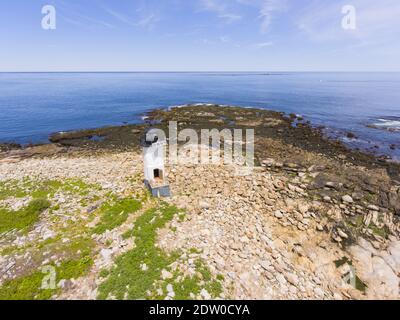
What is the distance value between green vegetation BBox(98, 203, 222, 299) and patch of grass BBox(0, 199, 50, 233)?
6499 mm

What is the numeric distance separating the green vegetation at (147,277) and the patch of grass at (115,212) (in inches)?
60.5

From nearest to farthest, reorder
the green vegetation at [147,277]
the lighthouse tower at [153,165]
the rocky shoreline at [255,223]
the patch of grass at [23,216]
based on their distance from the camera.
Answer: the green vegetation at [147,277], the rocky shoreline at [255,223], the patch of grass at [23,216], the lighthouse tower at [153,165]

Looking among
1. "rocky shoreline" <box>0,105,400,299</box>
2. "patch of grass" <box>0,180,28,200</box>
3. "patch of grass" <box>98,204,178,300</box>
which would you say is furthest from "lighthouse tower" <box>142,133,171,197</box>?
"patch of grass" <box>0,180,28,200</box>

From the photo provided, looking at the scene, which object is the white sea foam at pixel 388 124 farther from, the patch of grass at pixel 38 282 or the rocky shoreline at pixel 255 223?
the patch of grass at pixel 38 282

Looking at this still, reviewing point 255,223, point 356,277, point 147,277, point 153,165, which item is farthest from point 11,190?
point 356,277

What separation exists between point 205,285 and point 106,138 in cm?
2774

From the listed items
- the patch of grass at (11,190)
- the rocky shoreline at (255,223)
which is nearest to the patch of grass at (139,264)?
the rocky shoreline at (255,223)

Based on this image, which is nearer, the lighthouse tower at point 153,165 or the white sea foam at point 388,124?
the lighthouse tower at point 153,165

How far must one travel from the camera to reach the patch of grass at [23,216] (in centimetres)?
1252

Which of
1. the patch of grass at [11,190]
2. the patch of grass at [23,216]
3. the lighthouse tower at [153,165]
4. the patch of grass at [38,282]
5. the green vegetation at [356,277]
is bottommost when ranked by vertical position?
the green vegetation at [356,277]

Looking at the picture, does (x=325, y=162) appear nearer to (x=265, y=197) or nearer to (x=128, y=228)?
(x=265, y=197)

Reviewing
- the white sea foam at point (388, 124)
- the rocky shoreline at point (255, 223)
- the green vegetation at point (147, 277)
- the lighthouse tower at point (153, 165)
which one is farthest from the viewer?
the white sea foam at point (388, 124)
